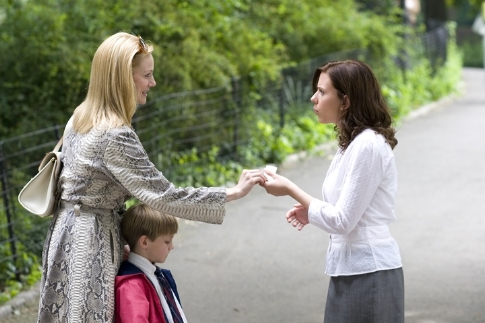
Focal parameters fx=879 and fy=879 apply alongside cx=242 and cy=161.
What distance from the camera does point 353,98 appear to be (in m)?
3.85

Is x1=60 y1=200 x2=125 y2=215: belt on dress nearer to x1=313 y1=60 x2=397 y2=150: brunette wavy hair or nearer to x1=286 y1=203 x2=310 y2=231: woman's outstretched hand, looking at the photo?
x1=286 y1=203 x2=310 y2=231: woman's outstretched hand

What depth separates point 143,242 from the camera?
400cm

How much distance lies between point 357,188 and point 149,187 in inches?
35.4

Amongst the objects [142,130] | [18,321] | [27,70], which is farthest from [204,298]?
[27,70]

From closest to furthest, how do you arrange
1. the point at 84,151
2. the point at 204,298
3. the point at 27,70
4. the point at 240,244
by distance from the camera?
the point at 84,151, the point at 204,298, the point at 240,244, the point at 27,70

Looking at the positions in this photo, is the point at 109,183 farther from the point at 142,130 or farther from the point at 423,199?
the point at 423,199

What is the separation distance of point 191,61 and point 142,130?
1625mm

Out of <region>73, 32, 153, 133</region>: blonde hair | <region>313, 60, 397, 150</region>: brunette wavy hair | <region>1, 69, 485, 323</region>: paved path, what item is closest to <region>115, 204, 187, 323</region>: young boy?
<region>73, 32, 153, 133</region>: blonde hair

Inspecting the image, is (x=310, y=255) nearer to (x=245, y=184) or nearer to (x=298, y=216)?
(x=298, y=216)

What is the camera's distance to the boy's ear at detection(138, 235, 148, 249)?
4.00 metres

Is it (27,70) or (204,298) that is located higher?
(27,70)

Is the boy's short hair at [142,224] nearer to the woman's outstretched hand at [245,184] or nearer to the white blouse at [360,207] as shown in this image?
the woman's outstretched hand at [245,184]

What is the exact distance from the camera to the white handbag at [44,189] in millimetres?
3953

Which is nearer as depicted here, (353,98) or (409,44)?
(353,98)
